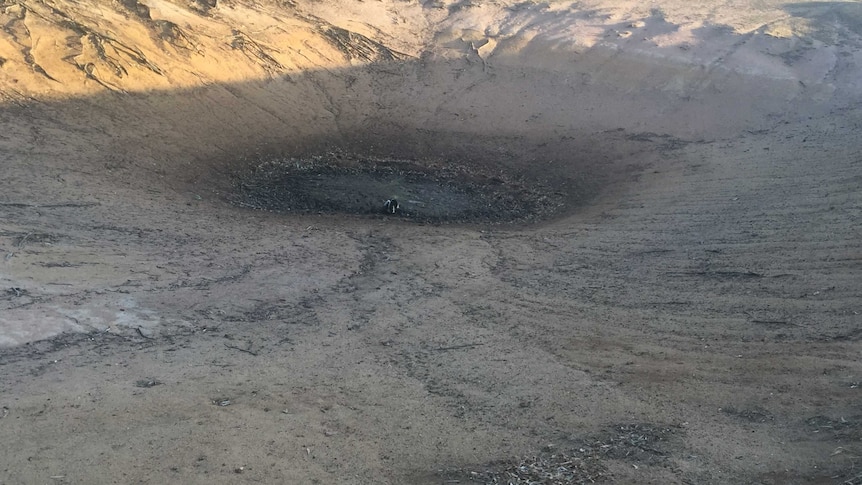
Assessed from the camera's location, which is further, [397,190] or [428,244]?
[397,190]

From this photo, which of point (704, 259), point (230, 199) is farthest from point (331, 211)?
point (704, 259)

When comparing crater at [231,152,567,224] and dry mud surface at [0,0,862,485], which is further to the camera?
crater at [231,152,567,224]

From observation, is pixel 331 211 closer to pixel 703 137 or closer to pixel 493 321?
pixel 493 321

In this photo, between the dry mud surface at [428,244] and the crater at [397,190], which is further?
the crater at [397,190]
